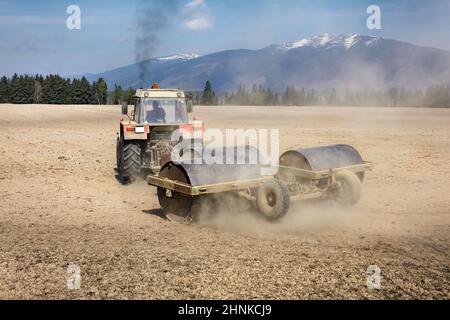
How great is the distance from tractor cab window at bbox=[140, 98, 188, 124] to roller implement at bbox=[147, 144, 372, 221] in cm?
401

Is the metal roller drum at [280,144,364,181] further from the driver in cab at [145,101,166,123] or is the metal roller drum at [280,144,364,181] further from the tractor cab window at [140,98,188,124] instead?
the driver in cab at [145,101,166,123]

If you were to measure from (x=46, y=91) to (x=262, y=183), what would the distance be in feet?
316

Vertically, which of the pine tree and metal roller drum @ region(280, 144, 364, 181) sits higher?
the pine tree

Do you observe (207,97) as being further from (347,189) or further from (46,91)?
(347,189)

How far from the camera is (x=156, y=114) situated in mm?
12711

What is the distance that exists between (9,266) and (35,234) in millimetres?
1574

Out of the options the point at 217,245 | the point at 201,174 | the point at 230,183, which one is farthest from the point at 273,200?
the point at 217,245

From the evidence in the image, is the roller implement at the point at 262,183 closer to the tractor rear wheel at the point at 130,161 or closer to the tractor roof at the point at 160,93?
the tractor rear wheel at the point at 130,161

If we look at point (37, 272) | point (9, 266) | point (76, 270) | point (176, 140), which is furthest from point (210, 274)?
point (176, 140)

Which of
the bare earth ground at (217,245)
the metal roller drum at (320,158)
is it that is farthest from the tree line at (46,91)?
the metal roller drum at (320,158)

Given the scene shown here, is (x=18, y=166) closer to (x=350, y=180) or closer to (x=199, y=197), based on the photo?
(x=199, y=197)

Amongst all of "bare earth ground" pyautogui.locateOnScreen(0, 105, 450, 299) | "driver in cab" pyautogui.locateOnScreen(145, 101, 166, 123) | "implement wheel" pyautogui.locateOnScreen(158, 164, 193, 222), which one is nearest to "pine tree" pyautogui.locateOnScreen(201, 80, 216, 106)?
"driver in cab" pyautogui.locateOnScreen(145, 101, 166, 123)

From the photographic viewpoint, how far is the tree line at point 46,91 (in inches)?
3765

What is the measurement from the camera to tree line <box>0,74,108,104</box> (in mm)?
95625
